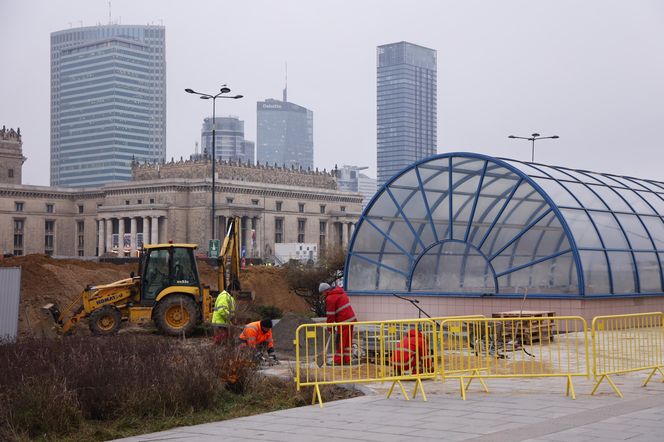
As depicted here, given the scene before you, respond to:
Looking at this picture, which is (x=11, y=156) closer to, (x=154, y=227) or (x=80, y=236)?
(x=80, y=236)

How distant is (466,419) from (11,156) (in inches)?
5219

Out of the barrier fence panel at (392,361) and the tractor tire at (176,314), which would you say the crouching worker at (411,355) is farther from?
the tractor tire at (176,314)

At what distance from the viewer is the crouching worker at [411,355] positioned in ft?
48.2

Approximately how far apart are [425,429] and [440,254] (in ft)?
66.1

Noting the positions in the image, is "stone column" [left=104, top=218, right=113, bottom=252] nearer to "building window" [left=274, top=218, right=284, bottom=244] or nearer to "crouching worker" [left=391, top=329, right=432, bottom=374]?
"building window" [left=274, top=218, right=284, bottom=244]

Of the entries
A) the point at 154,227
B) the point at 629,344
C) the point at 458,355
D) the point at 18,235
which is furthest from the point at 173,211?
the point at 458,355

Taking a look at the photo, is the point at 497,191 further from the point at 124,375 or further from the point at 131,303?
the point at 124,375

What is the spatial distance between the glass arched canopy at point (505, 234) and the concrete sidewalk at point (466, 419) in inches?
530

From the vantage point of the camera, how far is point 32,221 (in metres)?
124

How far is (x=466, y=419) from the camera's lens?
12.2 metres

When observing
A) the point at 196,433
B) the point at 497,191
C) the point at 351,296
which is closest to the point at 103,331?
the point at 351,296

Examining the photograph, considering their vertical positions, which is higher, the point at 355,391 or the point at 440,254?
the point at 440,254

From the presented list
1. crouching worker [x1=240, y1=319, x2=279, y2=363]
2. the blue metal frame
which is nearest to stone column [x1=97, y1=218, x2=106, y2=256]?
the blue metal frame

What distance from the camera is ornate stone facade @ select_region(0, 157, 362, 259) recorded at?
379 feet
